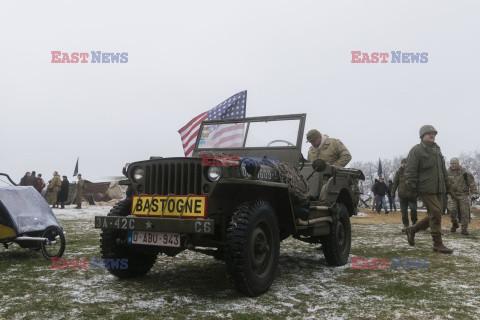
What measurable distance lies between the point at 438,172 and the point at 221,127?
3.46 meters

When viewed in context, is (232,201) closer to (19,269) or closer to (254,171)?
(254,171)

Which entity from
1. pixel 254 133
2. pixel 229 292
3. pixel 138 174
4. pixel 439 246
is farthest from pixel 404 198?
pixel 138 174

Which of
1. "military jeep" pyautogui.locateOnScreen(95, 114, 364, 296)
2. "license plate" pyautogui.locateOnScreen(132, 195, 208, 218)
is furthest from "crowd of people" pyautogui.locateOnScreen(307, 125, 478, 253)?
"license plate" pyautogui.locateOnScreen(132, 195, 208, 218)

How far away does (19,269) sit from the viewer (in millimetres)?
4824

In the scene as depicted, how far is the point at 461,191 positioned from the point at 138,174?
26.3 ft

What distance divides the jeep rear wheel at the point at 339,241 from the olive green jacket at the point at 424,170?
1403 mm

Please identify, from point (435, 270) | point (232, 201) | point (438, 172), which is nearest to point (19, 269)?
point (232, 201)

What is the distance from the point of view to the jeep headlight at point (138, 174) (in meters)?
4.13

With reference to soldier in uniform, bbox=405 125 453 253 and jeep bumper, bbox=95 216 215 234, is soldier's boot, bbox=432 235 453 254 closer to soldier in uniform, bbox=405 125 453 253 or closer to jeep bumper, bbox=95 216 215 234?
soldier in uniform, bbox=405 125 453 253

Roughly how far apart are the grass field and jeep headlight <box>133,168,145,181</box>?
107 centimetres

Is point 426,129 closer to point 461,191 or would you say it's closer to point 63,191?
point 461,191

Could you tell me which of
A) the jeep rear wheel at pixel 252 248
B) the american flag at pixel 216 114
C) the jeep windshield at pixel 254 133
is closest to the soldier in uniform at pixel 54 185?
the american flag at pixel 216 114

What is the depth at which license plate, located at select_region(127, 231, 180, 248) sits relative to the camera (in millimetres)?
3674

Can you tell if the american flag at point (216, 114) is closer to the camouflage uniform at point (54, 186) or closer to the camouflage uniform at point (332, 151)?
the camouflage uniform at point (332, 151)
